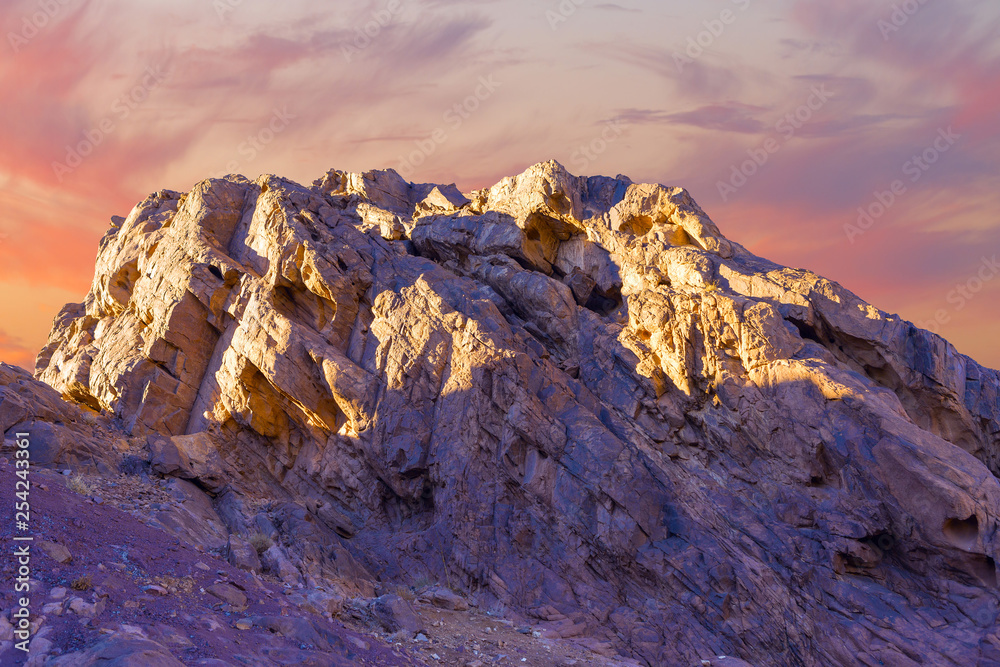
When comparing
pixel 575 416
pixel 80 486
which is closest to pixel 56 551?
pixel 80 486

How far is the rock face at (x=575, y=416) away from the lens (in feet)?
70.5

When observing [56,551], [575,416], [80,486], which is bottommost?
[56,551]

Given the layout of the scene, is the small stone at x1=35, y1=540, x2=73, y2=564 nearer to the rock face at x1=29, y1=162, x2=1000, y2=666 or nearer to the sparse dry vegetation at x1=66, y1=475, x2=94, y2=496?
the sparse dry vegetation at x1=66, y1=475, x2=94, y2=496

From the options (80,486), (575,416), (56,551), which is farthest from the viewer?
(575,416)

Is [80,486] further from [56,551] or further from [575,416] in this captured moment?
[575,416]

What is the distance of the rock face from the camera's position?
2150 centimetres

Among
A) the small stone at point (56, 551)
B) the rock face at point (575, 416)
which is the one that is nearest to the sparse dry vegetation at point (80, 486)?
the rock face at point (575, 416)

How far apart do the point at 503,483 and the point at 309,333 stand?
11022 mm

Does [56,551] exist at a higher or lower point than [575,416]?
lower

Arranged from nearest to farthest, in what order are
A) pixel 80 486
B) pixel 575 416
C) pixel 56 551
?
pixel 56 551 < pixel 80 486 < pixel 575 416

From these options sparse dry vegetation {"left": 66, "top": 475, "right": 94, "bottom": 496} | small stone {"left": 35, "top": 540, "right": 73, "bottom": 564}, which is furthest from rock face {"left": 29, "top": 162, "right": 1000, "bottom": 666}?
small stone {"left": 35, "top": 540, "right": 73, "bottom": 564}

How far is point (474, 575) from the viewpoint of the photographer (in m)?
22.2

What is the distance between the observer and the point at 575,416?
2542cm

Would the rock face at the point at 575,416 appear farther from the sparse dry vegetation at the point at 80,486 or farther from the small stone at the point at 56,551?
the small stone at the point at 56,551
